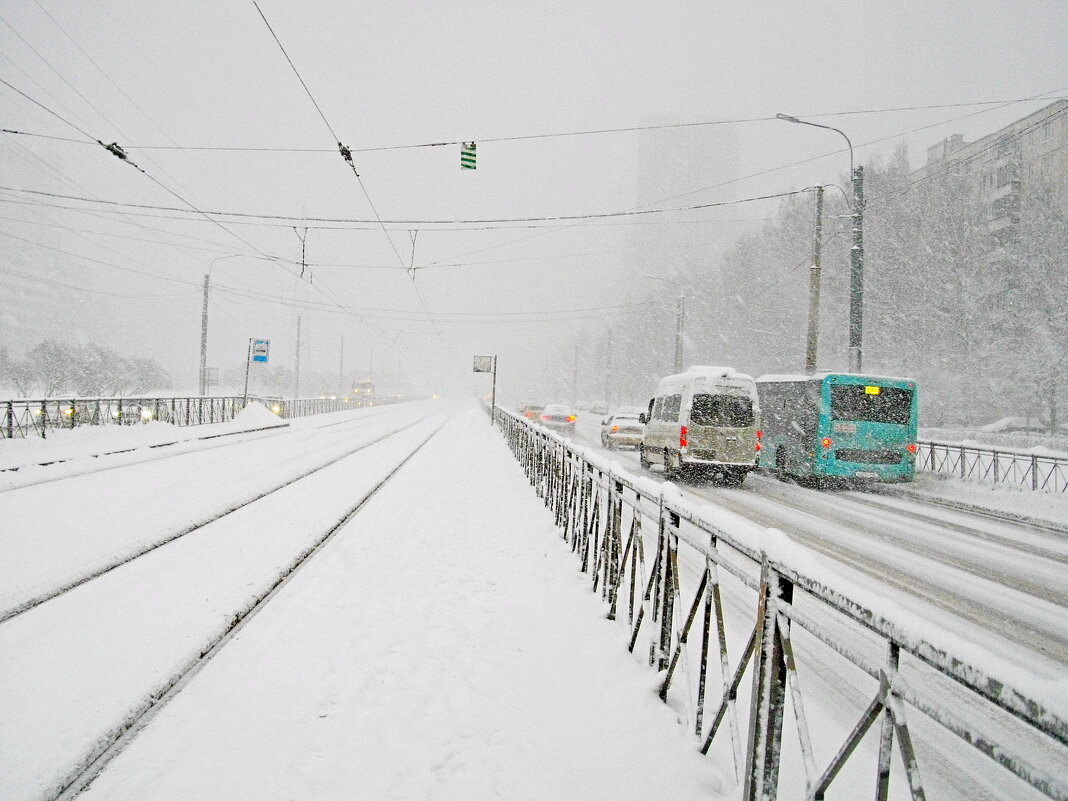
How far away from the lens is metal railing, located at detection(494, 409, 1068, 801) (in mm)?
1426

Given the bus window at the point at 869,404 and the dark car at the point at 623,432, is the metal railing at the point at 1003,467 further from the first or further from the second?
the dark car at the point at 623,432

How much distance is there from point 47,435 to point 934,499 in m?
23.6

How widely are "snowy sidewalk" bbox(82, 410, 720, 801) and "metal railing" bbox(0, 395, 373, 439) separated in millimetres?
16798

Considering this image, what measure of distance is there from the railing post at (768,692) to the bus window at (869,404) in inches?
495

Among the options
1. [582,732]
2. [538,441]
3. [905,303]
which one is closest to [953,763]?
[582,732]

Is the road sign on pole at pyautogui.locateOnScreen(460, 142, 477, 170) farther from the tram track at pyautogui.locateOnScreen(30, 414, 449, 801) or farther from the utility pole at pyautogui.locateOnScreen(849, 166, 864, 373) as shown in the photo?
the tram track at pyautogui.locateOnScreen(30, 414, 449, 801)

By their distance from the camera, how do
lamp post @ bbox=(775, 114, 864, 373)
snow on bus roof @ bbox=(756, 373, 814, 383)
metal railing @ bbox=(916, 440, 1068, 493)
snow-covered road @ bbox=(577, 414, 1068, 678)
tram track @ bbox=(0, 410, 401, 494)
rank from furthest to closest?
1. lamp post @ bbox=(775, 114, 864, 373)
2. snow on bus roof @ bbox=(756, 373, 814, 383)
3. metal railing @ bbox=(916, 440, 1068, 493)
4. tram track @ bbox=(0, 410, 401, 494)
5. snow-covered road @ bbox=(577, 414, 1068, 678)

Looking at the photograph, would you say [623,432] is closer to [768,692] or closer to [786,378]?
[786,378]

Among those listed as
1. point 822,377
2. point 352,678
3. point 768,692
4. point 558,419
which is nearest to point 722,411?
point 822,377

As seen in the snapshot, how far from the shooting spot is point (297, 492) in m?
10.5

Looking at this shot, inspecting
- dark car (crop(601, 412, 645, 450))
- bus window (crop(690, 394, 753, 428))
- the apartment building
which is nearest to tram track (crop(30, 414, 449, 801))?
bus window (crop(690, 394, 753, 428))

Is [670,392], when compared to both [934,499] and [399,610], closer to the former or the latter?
[934,499]

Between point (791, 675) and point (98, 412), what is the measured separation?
79.1 feet

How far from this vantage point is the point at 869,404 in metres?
13.5
